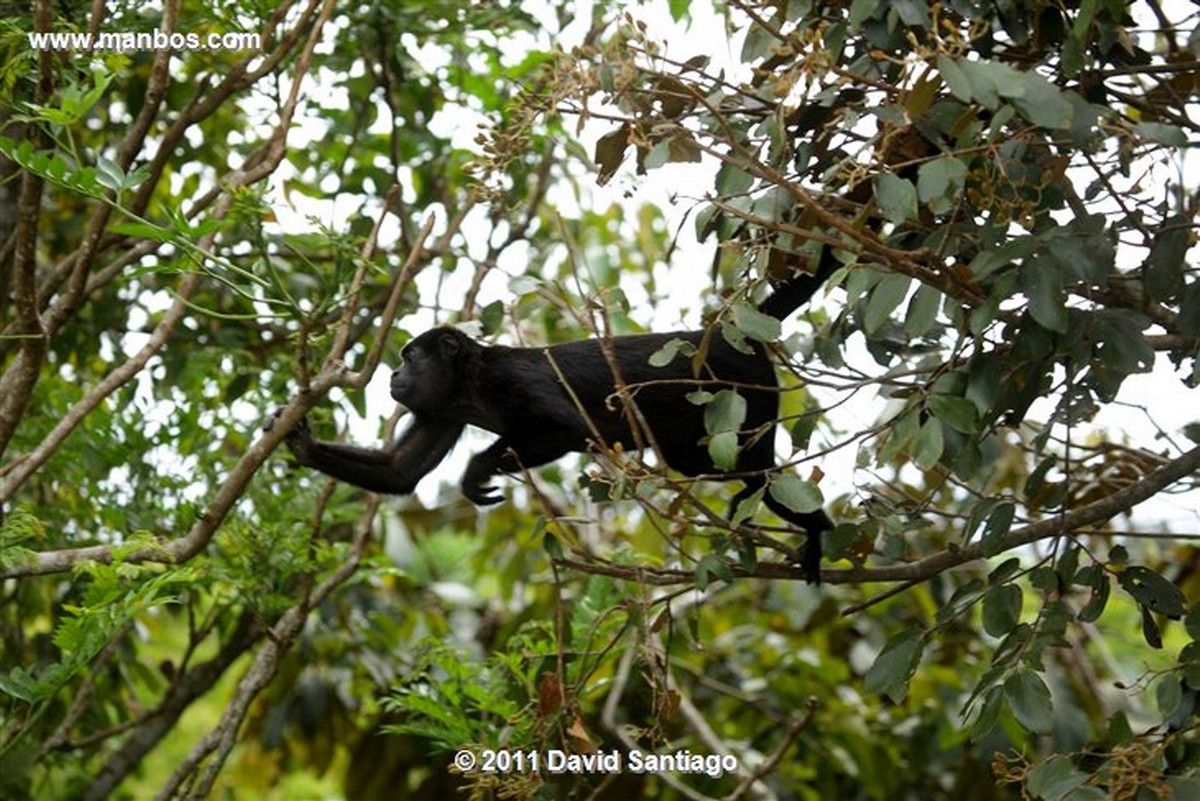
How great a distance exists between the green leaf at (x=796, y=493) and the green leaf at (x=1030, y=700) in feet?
1.67

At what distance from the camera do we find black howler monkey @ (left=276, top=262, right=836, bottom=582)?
411 cm

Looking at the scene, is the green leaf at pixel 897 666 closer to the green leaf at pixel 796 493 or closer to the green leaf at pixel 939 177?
the green leaf at pixel 796 493

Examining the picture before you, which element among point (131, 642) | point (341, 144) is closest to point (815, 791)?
point (131, 642)

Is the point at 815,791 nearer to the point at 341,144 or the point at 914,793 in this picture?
the point at 914,793

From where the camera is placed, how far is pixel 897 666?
10.0ft

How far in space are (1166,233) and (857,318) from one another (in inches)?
27.4

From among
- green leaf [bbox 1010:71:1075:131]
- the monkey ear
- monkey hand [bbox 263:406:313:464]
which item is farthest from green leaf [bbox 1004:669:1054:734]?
the monkey ear

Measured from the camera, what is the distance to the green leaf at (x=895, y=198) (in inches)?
101

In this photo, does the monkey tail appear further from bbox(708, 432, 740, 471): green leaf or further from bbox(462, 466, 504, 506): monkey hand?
→ bbox(708, 432, 740, 471): green leaf

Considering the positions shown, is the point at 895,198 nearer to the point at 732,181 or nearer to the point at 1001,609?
the point at 732,181

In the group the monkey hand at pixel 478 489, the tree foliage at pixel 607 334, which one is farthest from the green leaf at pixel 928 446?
the monkey hand at pixel 478 489

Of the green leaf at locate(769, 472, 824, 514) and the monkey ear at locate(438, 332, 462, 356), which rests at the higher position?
the monkey ear at locate(438, 332, 462, 356)

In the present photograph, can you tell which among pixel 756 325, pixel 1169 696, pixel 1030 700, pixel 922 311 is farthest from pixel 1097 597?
pixel 756 325

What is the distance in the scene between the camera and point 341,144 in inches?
207
